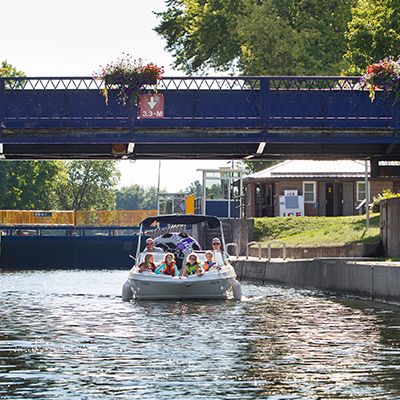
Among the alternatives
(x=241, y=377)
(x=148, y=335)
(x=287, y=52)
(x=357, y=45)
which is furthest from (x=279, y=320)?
(x=287, y=52)

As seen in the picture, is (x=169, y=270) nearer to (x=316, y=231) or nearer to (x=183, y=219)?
(x=183, y=219)

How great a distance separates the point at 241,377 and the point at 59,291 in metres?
26.9

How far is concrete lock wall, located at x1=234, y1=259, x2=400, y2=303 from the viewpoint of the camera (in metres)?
33.0

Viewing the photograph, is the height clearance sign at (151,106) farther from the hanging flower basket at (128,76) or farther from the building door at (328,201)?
the building door at (328,201)

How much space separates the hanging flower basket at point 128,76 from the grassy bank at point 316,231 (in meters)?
12.1

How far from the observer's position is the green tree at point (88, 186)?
16212cm

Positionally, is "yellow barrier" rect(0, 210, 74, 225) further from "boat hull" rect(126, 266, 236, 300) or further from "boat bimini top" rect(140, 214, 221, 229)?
"boat hull" rect(126, 266, 236, 300)

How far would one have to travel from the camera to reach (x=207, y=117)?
39.4 meters

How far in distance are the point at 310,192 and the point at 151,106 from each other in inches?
1398

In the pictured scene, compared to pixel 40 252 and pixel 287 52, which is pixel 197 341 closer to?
pixel 287 52

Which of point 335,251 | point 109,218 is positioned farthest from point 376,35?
point 109,218

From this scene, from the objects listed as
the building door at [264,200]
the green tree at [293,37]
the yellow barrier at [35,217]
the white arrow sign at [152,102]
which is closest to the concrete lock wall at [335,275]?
the white arrow sign at [152,102]

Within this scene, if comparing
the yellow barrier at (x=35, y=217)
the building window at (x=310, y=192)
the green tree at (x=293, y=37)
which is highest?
the green tree at (x=293, y=37)

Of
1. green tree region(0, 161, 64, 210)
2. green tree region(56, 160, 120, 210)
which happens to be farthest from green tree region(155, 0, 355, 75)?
green tree region(56, 160, 120, 210)
